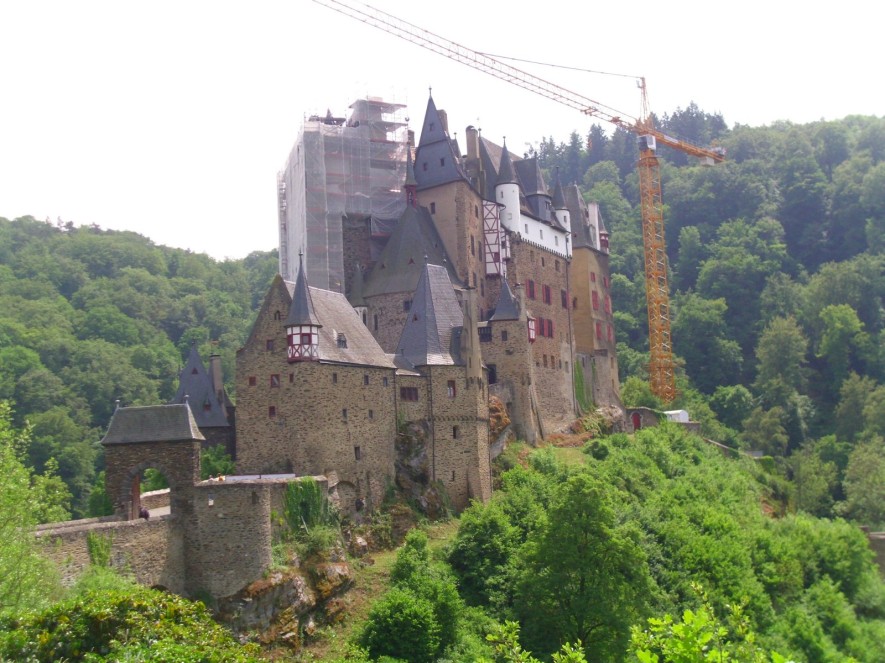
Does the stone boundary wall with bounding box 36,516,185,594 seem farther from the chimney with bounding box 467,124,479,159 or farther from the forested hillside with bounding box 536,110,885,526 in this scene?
the forested hillside with bounding box 536,110,885,526

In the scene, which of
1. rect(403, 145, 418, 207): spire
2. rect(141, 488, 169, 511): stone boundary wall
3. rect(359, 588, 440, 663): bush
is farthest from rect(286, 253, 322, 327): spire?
rect(403, 145, 418, 207): spire

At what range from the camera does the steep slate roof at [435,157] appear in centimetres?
6172

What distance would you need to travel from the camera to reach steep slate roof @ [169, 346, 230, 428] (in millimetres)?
46750

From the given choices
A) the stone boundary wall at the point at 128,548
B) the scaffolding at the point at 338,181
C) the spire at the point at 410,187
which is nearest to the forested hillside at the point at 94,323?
the scaffolding at the point at 338,181

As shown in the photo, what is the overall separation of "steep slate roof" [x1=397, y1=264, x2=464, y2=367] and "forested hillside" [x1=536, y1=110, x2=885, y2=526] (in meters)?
26.0

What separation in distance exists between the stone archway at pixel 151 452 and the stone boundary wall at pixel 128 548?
127 cm

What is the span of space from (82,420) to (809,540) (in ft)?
176

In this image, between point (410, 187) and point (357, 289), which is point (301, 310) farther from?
point (410, 187)

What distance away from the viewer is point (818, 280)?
10038 centimetres

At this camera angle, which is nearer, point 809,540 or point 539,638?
point 539,638

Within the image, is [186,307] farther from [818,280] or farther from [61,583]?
[61,583]

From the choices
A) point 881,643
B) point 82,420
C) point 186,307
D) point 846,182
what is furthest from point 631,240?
point 881,643

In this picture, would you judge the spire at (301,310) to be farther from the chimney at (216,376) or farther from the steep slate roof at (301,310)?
the chimney at (216,376)

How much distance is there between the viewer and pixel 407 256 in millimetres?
58531
